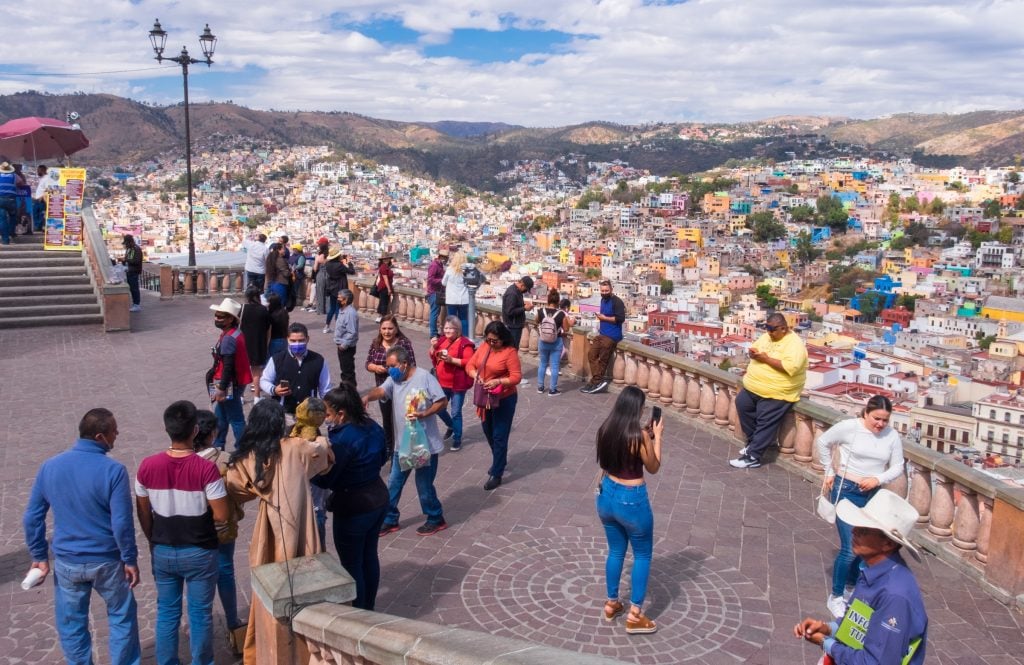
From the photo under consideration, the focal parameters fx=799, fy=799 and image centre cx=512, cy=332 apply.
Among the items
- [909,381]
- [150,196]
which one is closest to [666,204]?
[150,196]

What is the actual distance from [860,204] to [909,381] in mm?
96732

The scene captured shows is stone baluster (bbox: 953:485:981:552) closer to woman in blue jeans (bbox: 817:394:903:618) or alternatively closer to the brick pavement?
the brick pavement

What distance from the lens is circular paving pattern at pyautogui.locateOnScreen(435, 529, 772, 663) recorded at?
448 cm

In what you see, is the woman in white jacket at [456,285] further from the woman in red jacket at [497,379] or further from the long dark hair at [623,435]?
the long dark hair at [623,435]

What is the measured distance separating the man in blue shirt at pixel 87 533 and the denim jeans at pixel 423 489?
2.12 metres

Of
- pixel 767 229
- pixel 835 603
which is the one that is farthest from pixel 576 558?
Answer: pixel 767 229

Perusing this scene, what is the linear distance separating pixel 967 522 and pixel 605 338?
190 inches

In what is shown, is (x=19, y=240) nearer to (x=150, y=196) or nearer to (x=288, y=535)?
(x=288, y=535)

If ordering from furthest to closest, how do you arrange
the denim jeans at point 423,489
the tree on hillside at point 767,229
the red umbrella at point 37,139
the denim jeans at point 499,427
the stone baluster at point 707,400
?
the tree on hillside at point 767,229 < the red umbrella at point 37,139 < the stone baluster at point 707,400 < the denim jeans at point 499,427 < the denim jeans at point 423,489

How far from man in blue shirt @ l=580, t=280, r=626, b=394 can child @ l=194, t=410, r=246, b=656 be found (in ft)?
19.1

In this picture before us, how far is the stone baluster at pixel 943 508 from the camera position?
5.62 m

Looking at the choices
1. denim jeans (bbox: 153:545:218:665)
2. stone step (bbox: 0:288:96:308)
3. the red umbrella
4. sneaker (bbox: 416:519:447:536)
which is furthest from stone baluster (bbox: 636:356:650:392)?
the red umbrella

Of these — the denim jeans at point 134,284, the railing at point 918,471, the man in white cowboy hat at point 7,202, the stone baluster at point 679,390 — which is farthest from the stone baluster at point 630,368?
the man in white cowboy hat at point 7,202

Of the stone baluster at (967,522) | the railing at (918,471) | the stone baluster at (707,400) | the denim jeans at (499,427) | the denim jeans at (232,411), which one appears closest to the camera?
the railing at (918,471)
